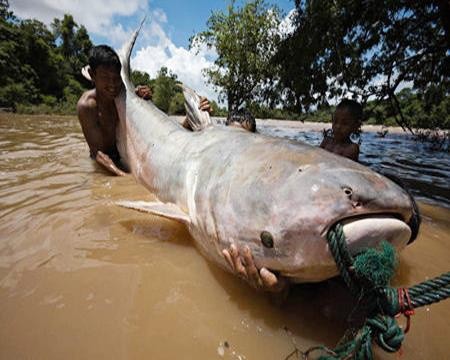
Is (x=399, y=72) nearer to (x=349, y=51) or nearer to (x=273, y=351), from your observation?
(x=349, y=51)

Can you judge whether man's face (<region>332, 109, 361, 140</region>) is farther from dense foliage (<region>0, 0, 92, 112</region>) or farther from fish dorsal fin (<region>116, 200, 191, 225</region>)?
dense foliage (<region>0, 0, 92, 112</region>)

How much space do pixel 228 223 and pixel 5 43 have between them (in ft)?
115

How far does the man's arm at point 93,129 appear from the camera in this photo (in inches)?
146

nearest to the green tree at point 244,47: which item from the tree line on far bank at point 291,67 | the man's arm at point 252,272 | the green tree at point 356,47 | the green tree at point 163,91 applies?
the tree line on far bank at point 291,67

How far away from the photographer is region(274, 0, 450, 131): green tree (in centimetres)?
563

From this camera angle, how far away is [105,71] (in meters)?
3.40

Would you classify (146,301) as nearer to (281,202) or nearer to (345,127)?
(281,202)

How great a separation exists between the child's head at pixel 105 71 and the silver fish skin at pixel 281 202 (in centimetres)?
192

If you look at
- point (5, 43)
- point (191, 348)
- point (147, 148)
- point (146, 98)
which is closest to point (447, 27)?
point (146, 98)

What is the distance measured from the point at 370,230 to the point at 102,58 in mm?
3475

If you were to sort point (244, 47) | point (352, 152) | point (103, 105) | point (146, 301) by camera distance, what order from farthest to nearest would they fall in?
point (244, 47)
point (103, 105)
point (352, 152)
point (146, 301)

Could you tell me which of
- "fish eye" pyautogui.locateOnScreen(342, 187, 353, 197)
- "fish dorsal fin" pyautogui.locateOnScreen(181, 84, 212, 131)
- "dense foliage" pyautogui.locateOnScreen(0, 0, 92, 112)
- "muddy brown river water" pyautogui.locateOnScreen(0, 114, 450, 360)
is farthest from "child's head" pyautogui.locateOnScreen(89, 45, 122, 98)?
"dense foliage" pyautogui.locateOnScreen(0, 0, 92, 112)

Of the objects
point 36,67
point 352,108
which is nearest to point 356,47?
point 352,108

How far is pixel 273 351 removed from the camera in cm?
120
